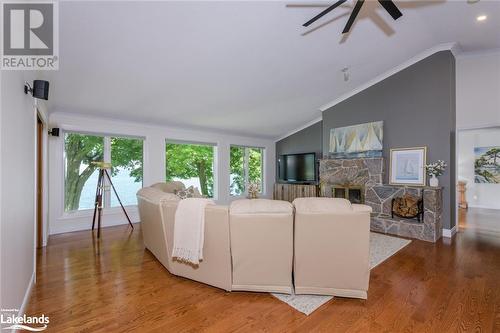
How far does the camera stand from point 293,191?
24.2 ft

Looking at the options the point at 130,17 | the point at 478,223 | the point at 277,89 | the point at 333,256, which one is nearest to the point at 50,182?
the point at 130,17

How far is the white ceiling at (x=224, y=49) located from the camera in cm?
255

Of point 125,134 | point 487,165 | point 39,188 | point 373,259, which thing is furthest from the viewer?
point 487,165

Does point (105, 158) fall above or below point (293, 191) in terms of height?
above

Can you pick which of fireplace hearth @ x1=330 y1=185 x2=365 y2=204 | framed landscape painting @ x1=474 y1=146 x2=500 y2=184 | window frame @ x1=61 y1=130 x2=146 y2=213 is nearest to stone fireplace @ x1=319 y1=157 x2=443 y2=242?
fireplace hearth @ x1=330 y1=185 x2=365 y2=204

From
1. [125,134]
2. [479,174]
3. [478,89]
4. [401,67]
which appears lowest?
[479,174]

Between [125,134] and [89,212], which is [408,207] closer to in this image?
[125,134]

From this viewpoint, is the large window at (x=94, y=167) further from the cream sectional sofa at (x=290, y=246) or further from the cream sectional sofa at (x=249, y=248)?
the cream sectional sofa at (x=290, y=246)

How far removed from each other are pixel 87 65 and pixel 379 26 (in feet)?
13.6

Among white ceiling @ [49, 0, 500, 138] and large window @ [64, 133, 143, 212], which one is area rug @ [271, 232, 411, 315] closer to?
white ceiling @ [49, 0, 500, 138]

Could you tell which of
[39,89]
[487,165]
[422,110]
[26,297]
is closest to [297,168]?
[422,110]

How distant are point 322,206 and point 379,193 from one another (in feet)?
11.3

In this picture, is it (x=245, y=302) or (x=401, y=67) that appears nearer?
(x=245, y=302)

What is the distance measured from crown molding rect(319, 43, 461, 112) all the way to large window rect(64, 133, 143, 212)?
4995 mm
